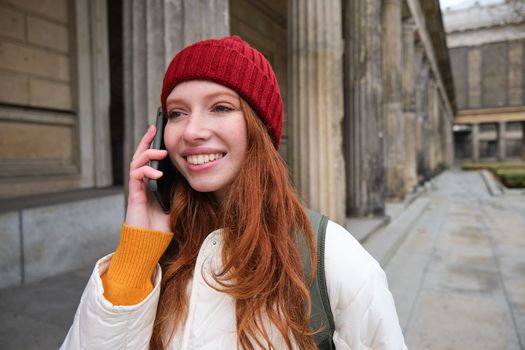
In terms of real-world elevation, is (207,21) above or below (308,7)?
below

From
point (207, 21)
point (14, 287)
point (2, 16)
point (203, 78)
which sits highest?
point (2, 16)

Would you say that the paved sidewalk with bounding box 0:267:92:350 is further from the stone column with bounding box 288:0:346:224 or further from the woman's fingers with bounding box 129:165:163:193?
the stone column with bounding box 288:0:346:224

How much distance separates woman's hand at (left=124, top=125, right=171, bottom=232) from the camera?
3.79 feet

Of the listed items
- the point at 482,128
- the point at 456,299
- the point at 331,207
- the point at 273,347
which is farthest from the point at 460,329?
the point at 482,128

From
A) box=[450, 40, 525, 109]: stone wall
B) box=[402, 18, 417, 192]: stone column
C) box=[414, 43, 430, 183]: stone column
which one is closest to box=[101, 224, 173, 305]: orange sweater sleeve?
box=[402, 18, 417, 192]: stone column

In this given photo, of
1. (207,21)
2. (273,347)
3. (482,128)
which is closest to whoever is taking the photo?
(273,347)

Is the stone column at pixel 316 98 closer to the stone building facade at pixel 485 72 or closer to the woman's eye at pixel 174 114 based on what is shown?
the woman's eye at pixel 174 114

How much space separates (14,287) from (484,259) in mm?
5718

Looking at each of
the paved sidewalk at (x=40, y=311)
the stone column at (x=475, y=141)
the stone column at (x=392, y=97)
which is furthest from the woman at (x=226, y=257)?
the stone column at (x=475, y=141)

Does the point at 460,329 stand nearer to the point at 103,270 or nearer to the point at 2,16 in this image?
the point at 103,270

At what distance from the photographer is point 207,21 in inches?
108

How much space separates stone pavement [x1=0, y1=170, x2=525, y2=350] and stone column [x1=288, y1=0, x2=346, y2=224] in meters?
1.22

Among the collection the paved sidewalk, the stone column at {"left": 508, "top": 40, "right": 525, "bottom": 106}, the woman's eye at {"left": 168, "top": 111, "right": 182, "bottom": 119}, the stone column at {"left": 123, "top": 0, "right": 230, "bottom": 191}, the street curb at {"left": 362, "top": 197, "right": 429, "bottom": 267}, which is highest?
the stone column at {"left": 508, "top": 40, "right": 525, "bottom": 106}

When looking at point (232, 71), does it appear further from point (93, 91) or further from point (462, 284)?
point (93, 91)
